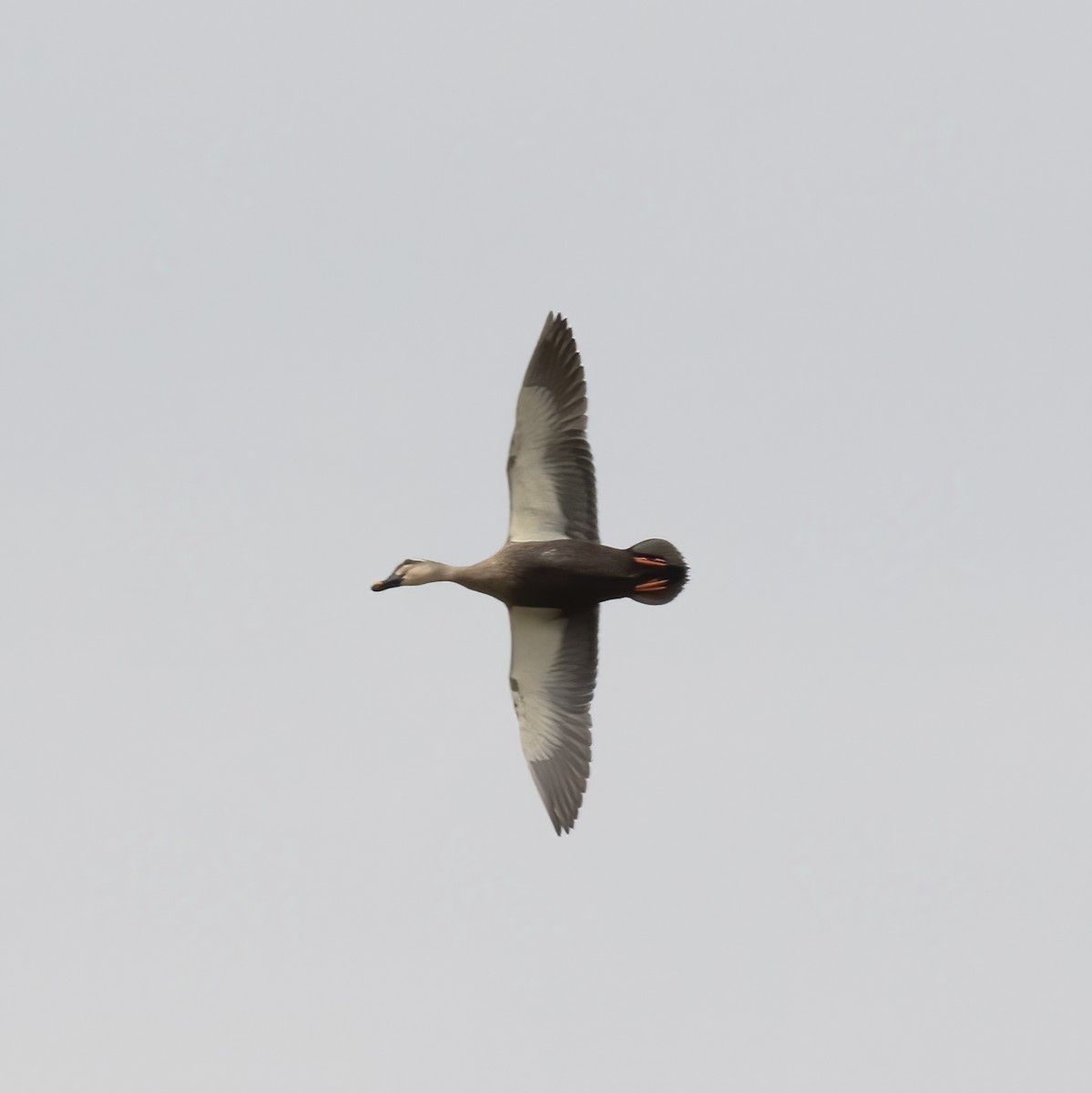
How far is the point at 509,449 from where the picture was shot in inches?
688

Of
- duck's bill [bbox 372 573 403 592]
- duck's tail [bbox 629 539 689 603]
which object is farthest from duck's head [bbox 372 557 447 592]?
duck's tail [bbox 629 539 689 603]

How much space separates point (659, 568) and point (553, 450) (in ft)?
4.12

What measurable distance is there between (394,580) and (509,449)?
1.76 m

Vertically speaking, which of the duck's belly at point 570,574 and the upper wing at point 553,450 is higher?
the upper wing at point 553,450

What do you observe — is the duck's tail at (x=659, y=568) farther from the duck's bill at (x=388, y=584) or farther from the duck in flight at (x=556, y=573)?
the duck's bill at (x=388, y=584)

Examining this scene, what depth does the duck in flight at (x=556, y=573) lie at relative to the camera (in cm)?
1727

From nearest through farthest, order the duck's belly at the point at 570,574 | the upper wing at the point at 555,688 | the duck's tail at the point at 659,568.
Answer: the duck's tail at the point at 659,568, the duck's belly at the point at 570,574, the upper wing at the point at 555,688

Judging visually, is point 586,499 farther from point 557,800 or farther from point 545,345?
point 557,800

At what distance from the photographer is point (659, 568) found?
56.1 ft

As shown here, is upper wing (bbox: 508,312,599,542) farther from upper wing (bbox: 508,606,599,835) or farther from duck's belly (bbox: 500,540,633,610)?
upper wing (bbox: 508,606,599,835)

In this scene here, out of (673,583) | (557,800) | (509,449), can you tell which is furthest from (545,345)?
(557,800)

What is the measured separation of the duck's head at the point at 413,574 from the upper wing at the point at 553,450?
3.20 feet

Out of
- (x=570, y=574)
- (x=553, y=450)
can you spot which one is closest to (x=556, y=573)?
(x=570, y=574)

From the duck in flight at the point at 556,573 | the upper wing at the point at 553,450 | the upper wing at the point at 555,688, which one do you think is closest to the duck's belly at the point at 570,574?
the duck in flight at the point at 556,573
